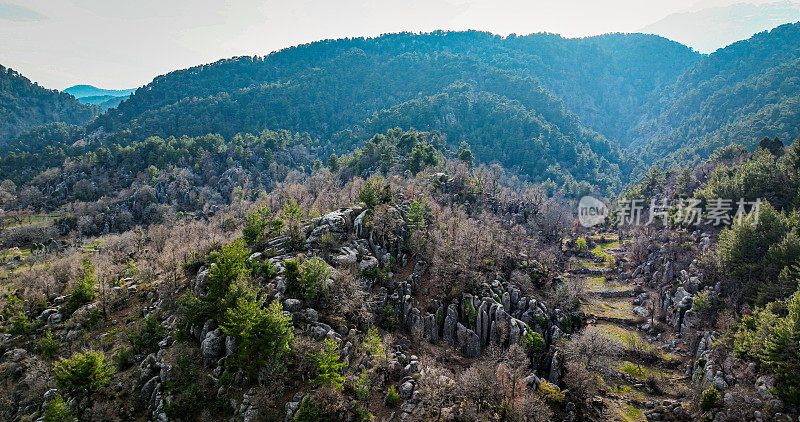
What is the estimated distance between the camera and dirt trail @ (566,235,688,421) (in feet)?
172

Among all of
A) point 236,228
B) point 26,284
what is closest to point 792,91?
point 236,228

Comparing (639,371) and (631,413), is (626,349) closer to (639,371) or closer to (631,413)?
(639,371)

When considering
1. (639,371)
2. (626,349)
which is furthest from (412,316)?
(626,349)

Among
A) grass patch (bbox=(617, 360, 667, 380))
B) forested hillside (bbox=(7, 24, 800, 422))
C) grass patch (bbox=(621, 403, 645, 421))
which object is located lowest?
grass patch (bbox=(617, 360, 667, 380))

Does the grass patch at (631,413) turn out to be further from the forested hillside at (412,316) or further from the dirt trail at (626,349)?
the forested hillside at (412,316)

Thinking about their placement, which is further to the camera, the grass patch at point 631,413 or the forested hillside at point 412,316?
the grass patch at point 631,413

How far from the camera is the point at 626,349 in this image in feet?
212

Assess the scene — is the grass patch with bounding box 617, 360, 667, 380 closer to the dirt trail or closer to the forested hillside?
the dirt trail

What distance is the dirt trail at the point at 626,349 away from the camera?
52.5m

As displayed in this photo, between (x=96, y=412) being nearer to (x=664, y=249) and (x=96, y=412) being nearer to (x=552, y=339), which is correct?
(x=552, y=339)

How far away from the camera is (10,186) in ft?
435

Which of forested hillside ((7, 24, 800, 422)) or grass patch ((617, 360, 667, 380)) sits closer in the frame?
forested hillside ((7, 24, 800, 422))

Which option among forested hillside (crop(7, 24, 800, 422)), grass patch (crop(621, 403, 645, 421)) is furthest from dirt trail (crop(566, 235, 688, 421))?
forested hillside (crop(7, 24, 800, 422))

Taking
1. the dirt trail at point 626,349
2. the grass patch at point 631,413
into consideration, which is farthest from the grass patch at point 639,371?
the grass patch at point 631,413
